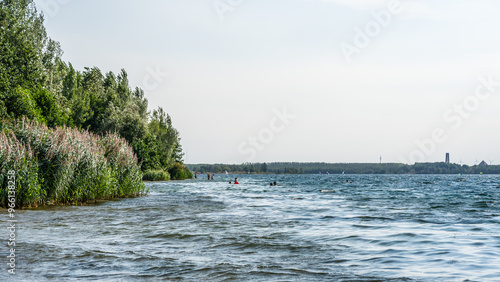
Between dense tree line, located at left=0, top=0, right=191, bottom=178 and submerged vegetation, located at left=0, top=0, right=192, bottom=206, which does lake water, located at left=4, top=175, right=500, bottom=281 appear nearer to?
submerged vegetation, located at left=0, top=0, right=192, bottom=206

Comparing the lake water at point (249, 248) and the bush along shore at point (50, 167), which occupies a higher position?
the bush along shore at point (50, 167)

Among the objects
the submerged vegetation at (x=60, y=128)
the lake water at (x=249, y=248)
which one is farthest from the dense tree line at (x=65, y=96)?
the lake water at (x=249, y=248)

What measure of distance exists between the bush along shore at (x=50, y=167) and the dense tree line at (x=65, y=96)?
5.16 meters

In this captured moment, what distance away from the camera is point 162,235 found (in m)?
16.0

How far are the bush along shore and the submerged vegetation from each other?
0.15 feet

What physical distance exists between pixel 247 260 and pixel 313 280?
2.60 meters

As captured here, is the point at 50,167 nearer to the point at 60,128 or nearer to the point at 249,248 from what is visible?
the point at 60,128

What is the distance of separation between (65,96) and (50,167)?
55002 mm

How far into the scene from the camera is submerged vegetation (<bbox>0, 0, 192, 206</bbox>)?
23547 millimetres

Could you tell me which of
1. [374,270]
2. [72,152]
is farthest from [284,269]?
[72,152]

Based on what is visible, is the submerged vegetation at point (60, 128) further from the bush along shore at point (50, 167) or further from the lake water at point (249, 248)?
the lake water at point (249, 248)

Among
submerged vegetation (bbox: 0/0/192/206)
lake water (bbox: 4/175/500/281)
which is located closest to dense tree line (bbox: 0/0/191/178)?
submerged vegetation (bbox: 0/0/192/206)

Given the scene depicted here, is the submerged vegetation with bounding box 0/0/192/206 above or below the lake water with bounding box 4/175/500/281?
above

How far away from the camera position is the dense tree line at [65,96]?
43.4 meters
